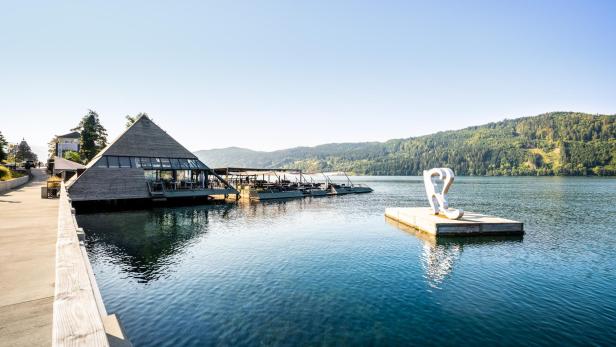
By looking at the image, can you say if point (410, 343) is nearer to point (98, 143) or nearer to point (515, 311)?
point (515, 311)

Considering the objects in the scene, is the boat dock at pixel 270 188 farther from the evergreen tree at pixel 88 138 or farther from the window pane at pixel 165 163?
the evergreen tree at pixel 88 138

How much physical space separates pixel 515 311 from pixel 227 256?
49.9 feet

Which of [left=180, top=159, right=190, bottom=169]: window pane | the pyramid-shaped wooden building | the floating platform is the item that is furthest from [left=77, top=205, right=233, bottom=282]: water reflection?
the floating platform

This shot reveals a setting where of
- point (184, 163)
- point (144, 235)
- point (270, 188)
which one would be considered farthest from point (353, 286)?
point (270, 188)

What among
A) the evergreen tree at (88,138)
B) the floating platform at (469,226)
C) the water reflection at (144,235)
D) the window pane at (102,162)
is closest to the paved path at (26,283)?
the water reflection at (144,235)

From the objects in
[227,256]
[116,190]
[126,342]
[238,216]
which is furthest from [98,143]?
[126,342]

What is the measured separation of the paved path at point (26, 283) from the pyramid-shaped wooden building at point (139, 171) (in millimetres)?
27306

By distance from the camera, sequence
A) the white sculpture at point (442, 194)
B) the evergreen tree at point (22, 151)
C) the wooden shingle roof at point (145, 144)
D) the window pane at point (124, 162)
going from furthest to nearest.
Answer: the evergreen tree at point (22, 151), the wooden shingle roof at point (145, 144), the window pane at point (124, 162), the white sculpture at point (442, 194)

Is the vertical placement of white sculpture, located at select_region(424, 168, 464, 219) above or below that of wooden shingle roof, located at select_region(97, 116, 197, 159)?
below

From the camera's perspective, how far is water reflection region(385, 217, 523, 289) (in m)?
17.1

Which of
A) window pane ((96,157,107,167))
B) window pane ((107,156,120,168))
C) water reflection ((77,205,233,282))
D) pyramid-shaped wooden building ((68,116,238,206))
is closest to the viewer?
water reflection ((77,205,233,282))

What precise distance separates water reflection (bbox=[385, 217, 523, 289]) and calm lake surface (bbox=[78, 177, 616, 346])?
0.09 meters

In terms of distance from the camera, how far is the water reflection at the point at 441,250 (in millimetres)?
17094

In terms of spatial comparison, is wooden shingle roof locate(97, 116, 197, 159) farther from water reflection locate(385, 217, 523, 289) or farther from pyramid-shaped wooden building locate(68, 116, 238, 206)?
water reflection locate(385, 217, 523, 289)
